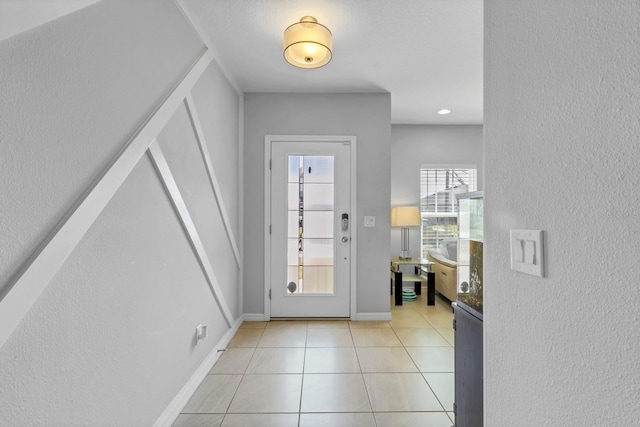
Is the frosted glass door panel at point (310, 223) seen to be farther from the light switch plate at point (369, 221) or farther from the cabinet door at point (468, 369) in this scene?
the cabinet door at point (468, 369)

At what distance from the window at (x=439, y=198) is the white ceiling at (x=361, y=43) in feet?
4.60

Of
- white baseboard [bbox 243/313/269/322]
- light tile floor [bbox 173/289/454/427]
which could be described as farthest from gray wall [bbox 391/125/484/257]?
white baseboard [bbox 243/313/269/322]

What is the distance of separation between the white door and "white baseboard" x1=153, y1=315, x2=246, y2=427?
0.86 meters

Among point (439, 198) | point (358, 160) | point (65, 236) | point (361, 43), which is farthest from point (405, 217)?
point (65, 236)

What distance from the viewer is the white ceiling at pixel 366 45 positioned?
198 cm

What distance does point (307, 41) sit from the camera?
6.62 ft

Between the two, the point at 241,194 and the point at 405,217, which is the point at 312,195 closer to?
the point at 241,194

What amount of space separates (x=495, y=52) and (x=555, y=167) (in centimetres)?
A: 45

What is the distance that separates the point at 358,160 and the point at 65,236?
2.76 meters

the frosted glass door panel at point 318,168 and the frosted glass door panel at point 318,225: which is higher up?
the frosted glass door panel at point 318,168

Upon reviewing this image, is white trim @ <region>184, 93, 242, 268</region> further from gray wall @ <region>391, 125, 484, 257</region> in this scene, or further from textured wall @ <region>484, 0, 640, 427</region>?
gray wall @ <region>391, 125, 484, 257</region>

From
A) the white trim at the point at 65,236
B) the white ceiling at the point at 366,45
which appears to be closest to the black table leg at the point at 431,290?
the white ceiling at the point at 366,45

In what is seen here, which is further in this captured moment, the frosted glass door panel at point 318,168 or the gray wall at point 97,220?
the frosted glass door panel at point 318,168

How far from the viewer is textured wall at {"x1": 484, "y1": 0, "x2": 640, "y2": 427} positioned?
0.53 metres
